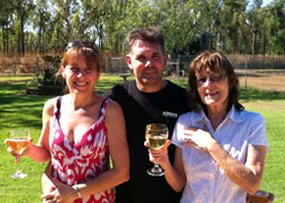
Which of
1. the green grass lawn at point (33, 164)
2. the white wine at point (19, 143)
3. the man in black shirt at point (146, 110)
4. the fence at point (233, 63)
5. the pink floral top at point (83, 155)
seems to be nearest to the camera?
the pink floral top at point (83, 155)

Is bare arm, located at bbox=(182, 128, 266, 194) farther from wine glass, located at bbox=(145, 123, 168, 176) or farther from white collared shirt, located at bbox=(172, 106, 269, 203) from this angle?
wine glass, located at bbox=(145, 123, 168, 176)

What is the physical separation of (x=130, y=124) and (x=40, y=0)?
26257 mm

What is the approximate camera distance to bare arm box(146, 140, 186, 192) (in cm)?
227

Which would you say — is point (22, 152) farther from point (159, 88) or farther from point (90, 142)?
point (159, 88)

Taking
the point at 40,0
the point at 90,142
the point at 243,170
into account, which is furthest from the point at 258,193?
the point at 40,0

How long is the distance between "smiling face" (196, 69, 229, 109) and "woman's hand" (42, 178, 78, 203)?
3.68ft

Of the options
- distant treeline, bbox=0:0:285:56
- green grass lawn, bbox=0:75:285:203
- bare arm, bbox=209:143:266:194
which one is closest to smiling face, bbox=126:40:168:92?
bare arm, bbox=209:143:266:194

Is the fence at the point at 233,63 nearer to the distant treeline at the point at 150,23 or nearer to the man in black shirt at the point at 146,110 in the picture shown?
the distant treeline at the point at 150,23

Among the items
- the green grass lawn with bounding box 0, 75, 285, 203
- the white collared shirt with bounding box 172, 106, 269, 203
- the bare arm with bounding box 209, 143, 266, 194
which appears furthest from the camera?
the green grass lawn with bounding box 0, 75, 285, 203

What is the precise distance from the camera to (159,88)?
3.04m

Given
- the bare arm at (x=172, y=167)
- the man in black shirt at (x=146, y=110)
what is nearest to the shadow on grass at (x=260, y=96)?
the man in black shirt at (x=146, y=110)

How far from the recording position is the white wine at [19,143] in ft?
8.35

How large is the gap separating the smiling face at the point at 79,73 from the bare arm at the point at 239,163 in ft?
2.92

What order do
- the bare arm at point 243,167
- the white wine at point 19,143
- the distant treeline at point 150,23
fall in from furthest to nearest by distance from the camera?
the distant treeline at point 150,23, the white wine at point 19,143, the bare arm at point 243,167
